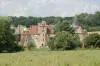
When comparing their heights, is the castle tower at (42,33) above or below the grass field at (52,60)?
below

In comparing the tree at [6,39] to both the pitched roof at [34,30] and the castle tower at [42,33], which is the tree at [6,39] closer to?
the castle tower at [42,33]

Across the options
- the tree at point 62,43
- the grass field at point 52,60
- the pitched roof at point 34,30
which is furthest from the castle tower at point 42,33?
the grass field at point 52,60

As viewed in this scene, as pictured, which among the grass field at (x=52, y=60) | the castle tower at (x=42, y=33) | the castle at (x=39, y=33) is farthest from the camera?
the castle tower at (x=42, y=33)

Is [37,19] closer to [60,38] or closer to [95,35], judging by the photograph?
[95,35]

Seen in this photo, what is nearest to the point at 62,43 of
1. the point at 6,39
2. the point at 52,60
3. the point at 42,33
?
the point at 6,39

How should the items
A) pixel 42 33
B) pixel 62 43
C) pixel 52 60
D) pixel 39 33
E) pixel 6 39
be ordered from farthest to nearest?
pixel 39 33, pixel 42 33, pixel 62 43, pixel 6 39, pixel 52 60

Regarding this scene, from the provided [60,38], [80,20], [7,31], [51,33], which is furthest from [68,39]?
[80,20]

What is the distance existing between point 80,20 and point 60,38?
95.8 meters

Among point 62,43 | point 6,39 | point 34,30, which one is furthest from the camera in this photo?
point 34,30

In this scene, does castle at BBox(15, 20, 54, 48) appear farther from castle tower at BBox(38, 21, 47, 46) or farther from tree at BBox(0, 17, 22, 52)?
tree at BBox(0, 17, 22, 52)

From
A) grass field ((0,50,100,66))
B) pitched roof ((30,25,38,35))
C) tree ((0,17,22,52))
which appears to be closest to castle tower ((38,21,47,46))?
pitched roof ((30,25,38,35))

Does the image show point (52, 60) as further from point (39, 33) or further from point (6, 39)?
point (39, 33)

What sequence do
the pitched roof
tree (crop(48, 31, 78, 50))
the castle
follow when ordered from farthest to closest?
the pitched roof
the castle
tree (crop(48, 31, 78, 50))

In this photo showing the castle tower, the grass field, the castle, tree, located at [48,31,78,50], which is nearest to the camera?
the grass field
